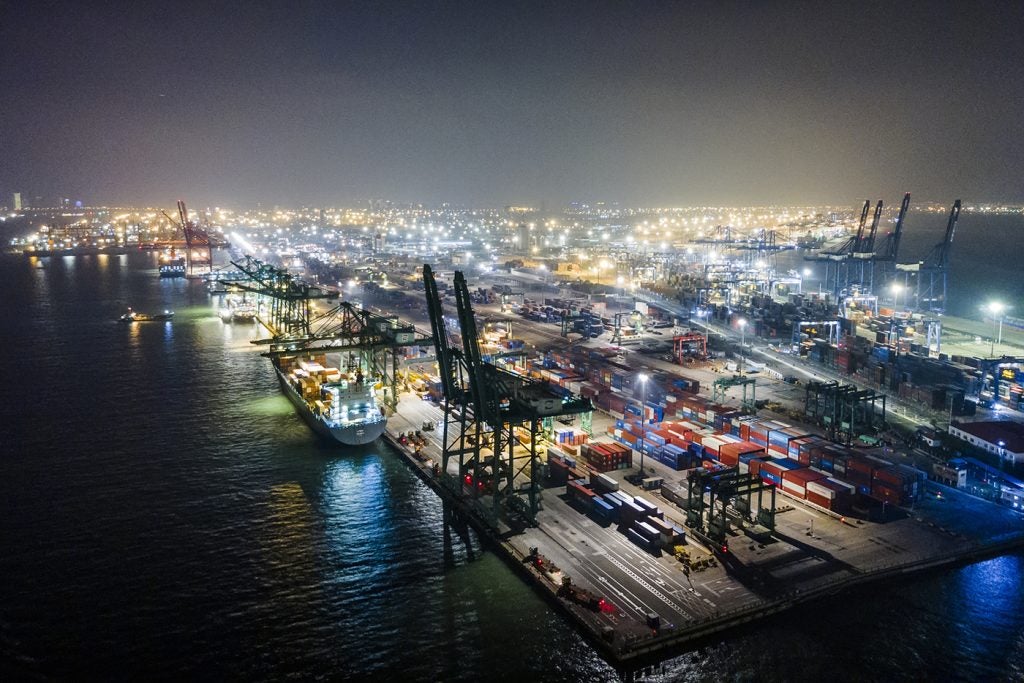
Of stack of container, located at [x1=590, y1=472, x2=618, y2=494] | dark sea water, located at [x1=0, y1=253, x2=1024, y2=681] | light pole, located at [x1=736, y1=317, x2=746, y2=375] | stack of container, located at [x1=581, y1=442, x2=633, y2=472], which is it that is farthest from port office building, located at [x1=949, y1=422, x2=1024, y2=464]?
stack of container, located at [x1=590, y1=472, x2=618, y2=494]

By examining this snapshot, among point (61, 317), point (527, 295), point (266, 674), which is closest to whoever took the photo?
point (266, 674)

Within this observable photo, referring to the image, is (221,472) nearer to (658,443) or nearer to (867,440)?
(658,443)

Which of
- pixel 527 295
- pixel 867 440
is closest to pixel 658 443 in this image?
pixel 867 440

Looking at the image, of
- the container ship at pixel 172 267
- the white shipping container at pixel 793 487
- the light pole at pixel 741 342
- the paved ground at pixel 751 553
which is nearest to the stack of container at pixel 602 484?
the paved ground at pixel 751 553

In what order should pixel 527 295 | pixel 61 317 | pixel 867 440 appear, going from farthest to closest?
1. pixel 527 295
2. pixel 61 317
3. pixel 867 440

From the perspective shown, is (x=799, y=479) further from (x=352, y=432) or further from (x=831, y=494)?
(x=352, y=432)

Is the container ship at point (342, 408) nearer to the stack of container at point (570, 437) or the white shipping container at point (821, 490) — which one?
the stack of container at point (570, 437)

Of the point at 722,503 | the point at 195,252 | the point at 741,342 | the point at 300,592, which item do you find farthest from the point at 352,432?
the point at 195,252
